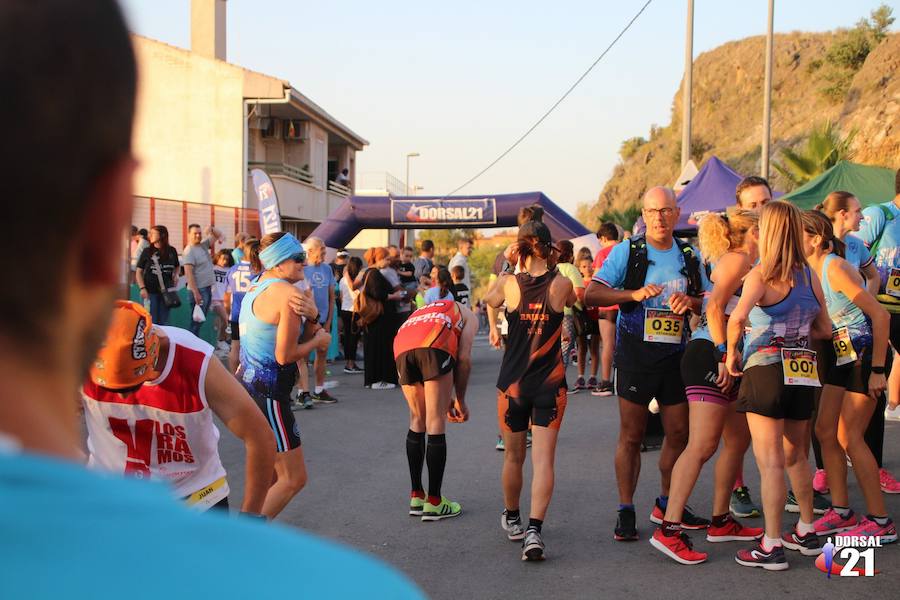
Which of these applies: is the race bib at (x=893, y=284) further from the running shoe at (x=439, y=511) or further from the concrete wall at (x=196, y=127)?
the concrete wall at (x=196, y=127)

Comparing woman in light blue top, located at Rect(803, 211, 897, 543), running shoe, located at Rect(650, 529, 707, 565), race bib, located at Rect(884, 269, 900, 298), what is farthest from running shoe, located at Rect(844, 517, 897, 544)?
race bib, located at Rect(884, 269, 900, 298)

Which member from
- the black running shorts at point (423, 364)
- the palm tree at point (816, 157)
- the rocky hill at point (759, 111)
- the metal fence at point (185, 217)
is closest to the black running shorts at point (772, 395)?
the black running shorts at point (423, 364)

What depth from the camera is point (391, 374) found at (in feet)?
42.4

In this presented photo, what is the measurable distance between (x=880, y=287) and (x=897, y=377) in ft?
3.21

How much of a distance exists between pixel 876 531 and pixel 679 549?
1258mm

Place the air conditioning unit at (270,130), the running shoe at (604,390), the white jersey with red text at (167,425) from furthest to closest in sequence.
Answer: the air conditioning unit at (270,130) → the running shoe at (604,390) → the white jersey with red text at (167,425)

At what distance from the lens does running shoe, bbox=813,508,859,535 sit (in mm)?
5688

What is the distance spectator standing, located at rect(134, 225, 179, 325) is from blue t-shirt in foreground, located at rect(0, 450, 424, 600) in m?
13.0

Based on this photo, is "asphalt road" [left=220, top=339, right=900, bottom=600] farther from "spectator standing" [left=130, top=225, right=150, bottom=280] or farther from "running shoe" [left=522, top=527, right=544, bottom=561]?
"spectator standing" [left=130, top=225, right=150, bottom=280]

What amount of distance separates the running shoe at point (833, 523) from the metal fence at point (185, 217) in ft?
46.0

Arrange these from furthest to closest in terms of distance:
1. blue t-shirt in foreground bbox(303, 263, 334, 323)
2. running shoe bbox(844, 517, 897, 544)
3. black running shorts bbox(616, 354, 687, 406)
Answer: blue t-shirt in foreground bbox(303, 263, 334, 323)
black running shorts bbox(616, 354, 687, 406)
running shoe bbox(844, 517, 897, 544)

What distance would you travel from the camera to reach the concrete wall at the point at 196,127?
2848cm

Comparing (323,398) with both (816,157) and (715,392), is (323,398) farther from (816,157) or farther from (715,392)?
(816,157)

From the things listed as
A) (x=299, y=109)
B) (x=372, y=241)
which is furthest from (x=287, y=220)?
(x=372, y=241)
